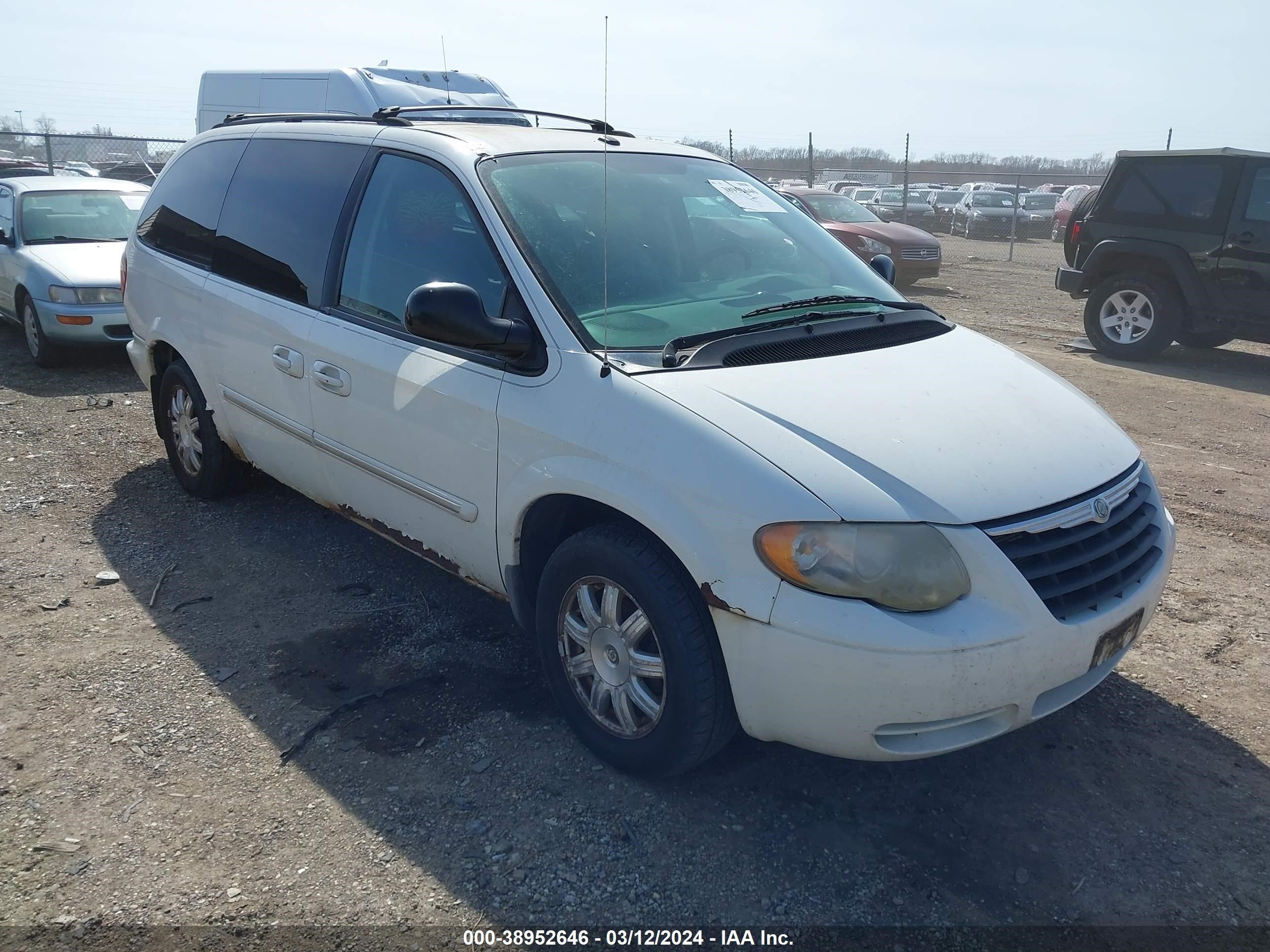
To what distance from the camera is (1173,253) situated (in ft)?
31.9

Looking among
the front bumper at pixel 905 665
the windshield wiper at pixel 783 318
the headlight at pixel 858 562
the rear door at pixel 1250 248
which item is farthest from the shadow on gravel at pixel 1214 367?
the headlight at pixel 858 562

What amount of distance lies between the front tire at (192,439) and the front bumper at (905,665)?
133 inches

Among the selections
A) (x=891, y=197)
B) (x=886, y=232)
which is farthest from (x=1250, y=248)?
(x=891, y=197)

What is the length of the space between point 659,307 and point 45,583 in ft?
10.3

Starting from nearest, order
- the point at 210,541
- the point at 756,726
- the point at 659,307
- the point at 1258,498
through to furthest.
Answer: the point at 756,726 → the point at 659,307 → the point at 210,541 → the point at 1258,498

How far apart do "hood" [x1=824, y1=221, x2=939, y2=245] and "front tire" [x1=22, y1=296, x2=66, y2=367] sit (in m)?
11.4

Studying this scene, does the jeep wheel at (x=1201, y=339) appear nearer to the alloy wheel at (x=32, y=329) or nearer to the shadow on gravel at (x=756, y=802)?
the shadow on gravel at (x=756, y=802)

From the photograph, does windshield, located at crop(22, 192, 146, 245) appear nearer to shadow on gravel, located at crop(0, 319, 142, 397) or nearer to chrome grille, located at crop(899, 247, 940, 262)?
shadow on gravel, located at crop(0, 319, 142, 397)

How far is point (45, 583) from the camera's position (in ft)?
14.5

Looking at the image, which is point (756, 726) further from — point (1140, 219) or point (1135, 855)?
point (1140, 219)

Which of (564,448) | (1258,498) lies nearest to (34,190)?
(564,448)

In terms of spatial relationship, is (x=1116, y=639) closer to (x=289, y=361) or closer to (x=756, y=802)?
(x=756, y=802)

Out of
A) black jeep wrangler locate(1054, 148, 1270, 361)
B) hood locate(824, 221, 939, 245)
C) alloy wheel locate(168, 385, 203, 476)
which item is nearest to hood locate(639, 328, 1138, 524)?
alloy wheel locate(168, 385, 203, 476)

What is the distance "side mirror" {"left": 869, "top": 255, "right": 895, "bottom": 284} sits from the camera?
14.8ft
